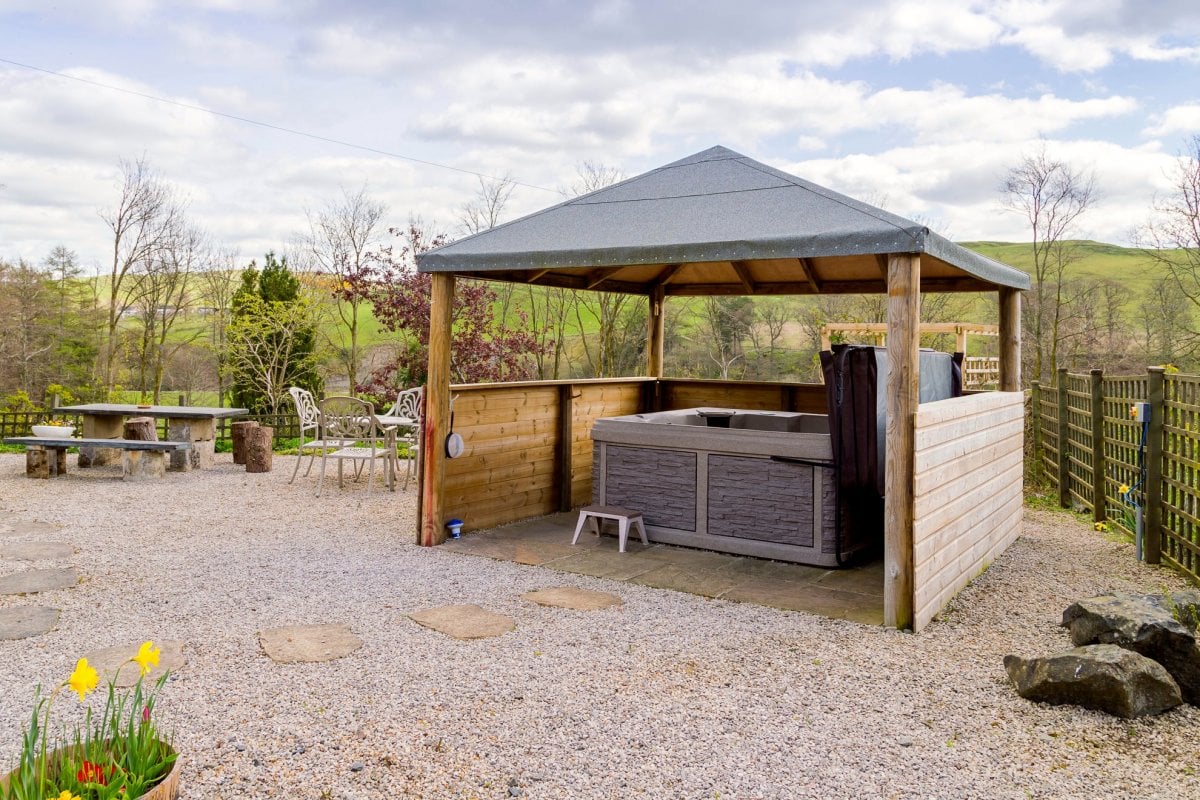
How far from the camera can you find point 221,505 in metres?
7.20

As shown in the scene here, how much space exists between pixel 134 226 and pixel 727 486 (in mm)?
14494

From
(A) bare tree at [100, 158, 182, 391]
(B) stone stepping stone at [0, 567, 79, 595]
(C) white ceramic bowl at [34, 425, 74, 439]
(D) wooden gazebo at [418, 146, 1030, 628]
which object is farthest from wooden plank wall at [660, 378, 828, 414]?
(A) bare tree at [100, 158, 182, 391]

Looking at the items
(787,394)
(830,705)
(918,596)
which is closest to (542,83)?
(787,394)

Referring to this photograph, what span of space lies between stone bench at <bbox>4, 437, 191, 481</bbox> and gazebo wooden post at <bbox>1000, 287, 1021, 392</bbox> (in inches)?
306

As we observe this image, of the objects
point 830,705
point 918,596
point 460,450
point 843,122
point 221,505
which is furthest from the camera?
point 843,122

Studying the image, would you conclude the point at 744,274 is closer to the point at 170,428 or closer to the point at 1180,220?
the point at 170,428

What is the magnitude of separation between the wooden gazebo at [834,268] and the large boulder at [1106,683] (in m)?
0.86

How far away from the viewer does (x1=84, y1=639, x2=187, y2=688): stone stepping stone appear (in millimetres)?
3240

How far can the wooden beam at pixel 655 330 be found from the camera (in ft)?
27.5

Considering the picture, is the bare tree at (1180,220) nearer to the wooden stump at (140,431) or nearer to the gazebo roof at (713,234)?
the gazebo roof at (713,234)

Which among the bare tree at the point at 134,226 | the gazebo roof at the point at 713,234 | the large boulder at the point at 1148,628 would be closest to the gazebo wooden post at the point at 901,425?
the gazebo roof at the point at 713,234

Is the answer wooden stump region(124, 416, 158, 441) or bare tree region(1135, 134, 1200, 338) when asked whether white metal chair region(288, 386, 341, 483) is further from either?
bare tree region(1135, 134, 1200, 338)

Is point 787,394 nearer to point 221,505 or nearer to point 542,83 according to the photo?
point 221,505

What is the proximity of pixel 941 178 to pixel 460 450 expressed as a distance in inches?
532
